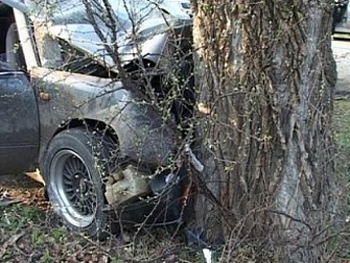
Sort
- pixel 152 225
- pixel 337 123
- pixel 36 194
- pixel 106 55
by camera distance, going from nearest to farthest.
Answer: pixel 106 55
pixel 152 225
pixel 337 123
pixel 36 194

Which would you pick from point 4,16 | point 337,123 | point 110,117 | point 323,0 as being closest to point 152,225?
point 110,117

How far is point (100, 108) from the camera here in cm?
448

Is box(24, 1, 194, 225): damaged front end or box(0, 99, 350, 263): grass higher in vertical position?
box(24, 1, 194, 225): damaged front end

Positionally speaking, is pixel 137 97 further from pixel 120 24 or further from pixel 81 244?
pixel 81 244

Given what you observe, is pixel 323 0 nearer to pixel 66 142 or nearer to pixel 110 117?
pixel 110 117

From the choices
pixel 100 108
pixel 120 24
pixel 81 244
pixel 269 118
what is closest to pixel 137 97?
pixel 100 108

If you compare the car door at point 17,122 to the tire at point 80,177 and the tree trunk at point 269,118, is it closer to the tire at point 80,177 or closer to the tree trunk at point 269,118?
the tire at point 80,177

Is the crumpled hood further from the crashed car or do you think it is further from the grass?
the grass

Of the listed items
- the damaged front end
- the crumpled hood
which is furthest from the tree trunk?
the crumpled hood

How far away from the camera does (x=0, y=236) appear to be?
4.65 meters

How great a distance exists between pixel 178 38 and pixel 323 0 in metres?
0.90

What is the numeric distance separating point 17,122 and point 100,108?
71 centimetres

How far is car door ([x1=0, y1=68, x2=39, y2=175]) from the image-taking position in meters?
4.79

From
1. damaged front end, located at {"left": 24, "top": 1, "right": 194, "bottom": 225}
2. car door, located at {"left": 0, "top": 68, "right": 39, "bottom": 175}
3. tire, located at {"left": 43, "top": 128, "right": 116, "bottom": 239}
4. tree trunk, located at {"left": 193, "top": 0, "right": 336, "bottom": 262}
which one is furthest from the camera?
car door, located at {"left": 0, "top": 68, "right": 39, "bottom": 175}
